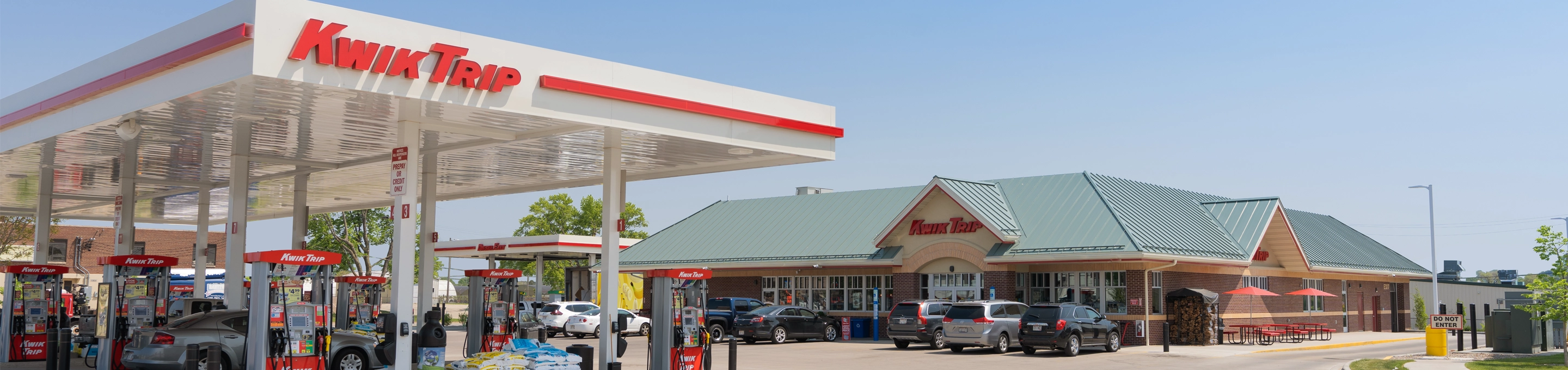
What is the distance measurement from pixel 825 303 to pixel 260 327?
23.9m

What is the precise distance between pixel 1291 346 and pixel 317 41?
86.6 feet

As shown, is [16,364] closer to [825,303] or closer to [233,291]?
[233,291]

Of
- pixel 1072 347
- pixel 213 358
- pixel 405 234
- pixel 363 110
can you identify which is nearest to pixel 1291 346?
pixel 1072 347

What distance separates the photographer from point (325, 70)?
1332 centimetres

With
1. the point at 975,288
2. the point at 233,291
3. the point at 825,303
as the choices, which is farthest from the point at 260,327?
the point at 825,303

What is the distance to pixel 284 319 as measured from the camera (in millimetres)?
14898

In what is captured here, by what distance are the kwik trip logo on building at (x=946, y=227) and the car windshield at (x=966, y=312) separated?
5.09 meters

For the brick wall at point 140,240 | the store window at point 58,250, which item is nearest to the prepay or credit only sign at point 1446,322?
the store window at point 58,250

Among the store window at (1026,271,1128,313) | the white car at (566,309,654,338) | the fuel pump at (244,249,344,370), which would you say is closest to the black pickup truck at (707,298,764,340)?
the white car at (566,309,654,338)

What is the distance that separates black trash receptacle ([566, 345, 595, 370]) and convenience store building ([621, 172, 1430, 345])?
1593 cm

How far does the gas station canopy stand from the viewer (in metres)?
13.3

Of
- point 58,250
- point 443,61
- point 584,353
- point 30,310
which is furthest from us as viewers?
point 58,250

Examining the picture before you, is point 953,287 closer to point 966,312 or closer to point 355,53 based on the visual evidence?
point 966,312

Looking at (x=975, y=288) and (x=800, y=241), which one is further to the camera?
(x=800, y=241)
